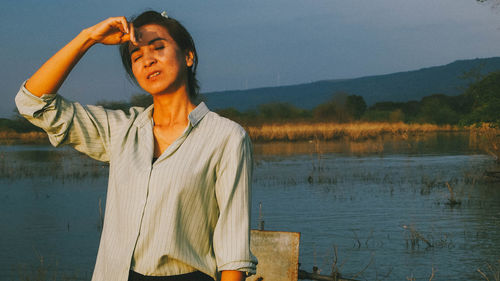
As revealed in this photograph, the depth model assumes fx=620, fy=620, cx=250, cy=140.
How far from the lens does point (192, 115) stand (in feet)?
6.31

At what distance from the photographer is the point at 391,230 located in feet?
31.1

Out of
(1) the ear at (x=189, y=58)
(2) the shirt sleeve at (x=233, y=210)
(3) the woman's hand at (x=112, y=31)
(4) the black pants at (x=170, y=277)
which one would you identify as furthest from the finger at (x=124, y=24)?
(4) the black pants at (x=170, y=277)

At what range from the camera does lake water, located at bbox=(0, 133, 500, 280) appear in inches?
307

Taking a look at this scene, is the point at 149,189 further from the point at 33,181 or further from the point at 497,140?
the point at 497,140

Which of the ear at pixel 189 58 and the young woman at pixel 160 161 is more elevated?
the ear at pixel 189 58

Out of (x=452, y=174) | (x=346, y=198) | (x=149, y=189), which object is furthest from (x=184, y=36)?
(x=452, y=174)

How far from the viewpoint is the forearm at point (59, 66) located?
75.0 inches

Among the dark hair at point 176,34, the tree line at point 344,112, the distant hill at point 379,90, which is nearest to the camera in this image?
the dark hair at point 176,34

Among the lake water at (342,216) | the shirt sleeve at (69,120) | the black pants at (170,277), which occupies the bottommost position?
the lake water at (342,216)

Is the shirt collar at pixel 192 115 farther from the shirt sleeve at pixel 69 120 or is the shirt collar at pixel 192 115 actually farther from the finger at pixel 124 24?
the finger at pixel 124 24

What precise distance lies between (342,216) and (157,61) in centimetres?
907

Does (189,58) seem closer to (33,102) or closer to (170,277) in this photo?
(33,102)

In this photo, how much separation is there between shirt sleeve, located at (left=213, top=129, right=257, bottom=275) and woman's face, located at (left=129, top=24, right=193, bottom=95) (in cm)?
31

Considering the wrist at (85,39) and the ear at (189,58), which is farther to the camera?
the ear at (189,58)
